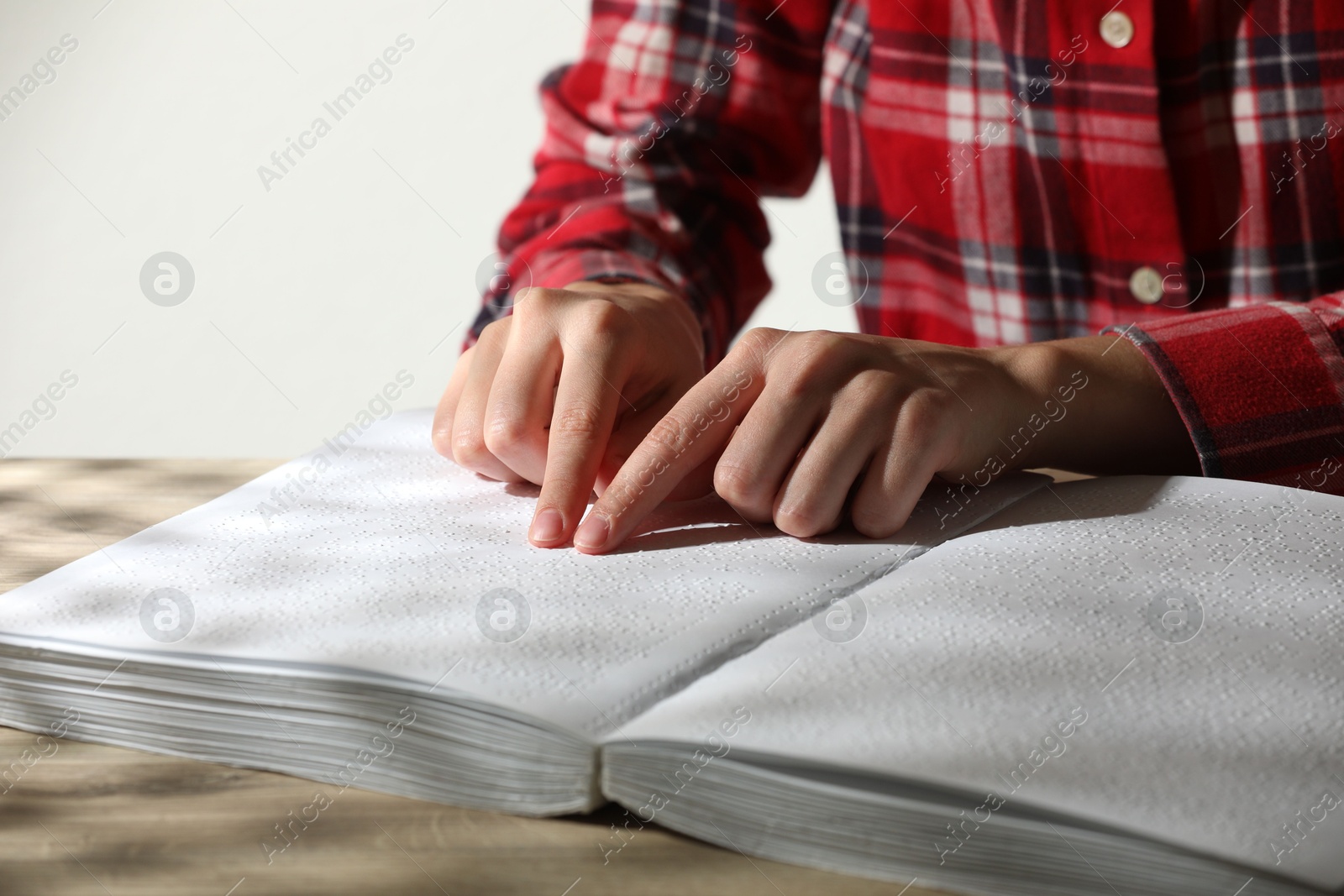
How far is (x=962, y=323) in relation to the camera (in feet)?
3.48

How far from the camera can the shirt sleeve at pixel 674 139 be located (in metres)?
1.01

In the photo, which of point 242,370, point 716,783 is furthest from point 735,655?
point 242,370

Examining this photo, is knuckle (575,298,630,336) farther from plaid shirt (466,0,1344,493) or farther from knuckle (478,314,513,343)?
plaid shirt (466,0,1344,493)

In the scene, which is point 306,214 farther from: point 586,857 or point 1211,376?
point 586,857

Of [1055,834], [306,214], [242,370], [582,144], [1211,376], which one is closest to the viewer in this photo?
[1055,834]

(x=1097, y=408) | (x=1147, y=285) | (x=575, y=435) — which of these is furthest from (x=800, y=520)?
(x=1147, y=285)

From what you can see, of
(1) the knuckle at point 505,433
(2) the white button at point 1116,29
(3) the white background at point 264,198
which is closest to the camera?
(1) the knuckle at point 505,433

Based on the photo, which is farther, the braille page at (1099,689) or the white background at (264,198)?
the white background at (264,198)

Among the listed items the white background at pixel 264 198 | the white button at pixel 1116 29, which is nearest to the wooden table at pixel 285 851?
the white button at pixel 1116 29

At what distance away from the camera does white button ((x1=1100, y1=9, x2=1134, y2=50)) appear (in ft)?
2.81

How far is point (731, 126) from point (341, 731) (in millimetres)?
836

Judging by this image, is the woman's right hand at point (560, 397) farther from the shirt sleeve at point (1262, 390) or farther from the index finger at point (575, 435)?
the shirt sleeve at point (1262, 390)

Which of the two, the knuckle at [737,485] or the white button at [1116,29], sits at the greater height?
the knuckle at [737,485]

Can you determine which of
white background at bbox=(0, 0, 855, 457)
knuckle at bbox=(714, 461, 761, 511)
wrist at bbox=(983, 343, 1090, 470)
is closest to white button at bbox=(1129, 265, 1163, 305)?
wrist at bbox=(983, 343, 1090, 470)
